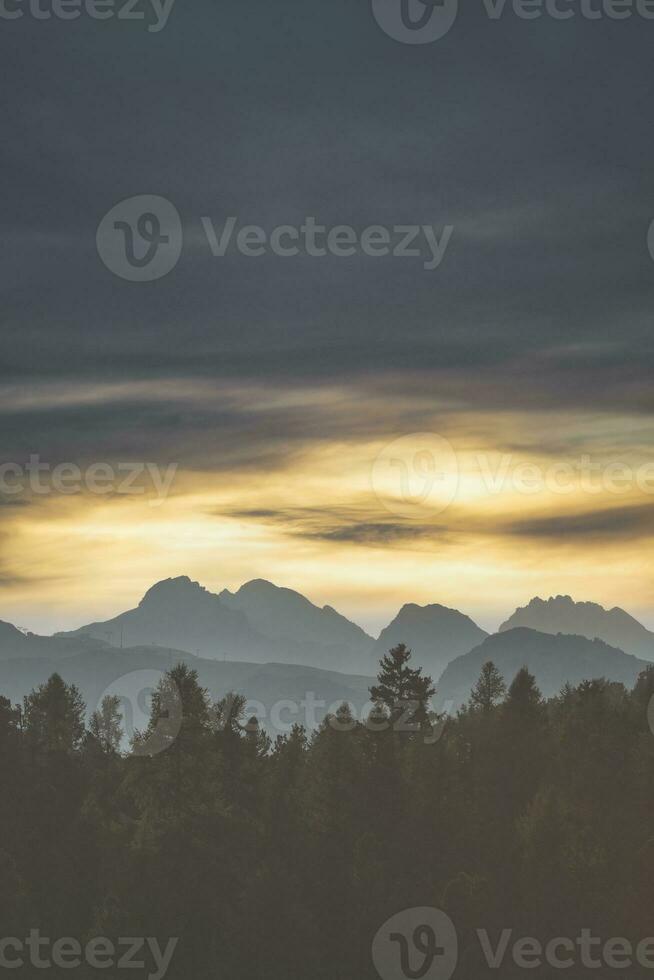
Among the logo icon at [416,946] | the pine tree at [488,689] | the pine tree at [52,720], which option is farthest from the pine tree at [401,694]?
the pine tree at [52,720]

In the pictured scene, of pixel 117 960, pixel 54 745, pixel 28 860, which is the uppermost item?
pixel 54 745

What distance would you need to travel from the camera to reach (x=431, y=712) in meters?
101

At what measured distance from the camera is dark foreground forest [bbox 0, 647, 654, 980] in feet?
249

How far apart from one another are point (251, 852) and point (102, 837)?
32.0 feet

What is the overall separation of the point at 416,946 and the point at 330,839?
10.6 meters

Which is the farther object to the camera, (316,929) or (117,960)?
(316,929)

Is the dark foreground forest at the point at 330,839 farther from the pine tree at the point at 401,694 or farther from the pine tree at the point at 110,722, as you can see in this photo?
the pine tree at the point at 110,722

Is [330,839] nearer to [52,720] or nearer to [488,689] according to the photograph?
[52,720]

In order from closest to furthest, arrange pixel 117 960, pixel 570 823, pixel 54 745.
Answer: pixel 117 960 → pixel 570 823 → pixel 54 745

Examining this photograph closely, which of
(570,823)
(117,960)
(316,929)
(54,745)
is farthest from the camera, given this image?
(54,745)

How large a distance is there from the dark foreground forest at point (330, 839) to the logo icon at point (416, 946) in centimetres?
14

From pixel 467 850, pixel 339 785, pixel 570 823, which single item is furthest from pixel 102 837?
pixel 570 823

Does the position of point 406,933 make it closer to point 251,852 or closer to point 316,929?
point 316,929

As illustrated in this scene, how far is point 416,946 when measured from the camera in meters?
78.9
